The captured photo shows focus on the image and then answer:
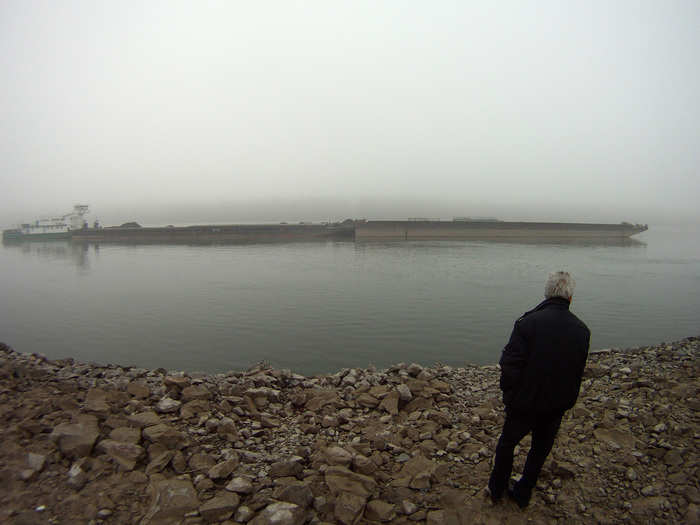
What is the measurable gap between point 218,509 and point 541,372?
7.18ft

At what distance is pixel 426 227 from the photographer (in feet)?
226

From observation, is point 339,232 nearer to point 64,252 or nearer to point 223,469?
point 64,252

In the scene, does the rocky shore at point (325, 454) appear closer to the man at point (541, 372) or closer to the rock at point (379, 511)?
the rock at point (379, 511)

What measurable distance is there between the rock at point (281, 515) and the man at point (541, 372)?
133 cm

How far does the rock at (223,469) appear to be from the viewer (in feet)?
9.41

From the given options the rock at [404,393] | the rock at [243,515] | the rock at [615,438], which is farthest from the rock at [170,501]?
the rock at [615,438]

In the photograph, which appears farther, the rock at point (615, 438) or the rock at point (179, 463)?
the rock at point (615, 438)

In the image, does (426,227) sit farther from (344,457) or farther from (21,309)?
(344,457)

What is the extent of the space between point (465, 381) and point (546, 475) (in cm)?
258

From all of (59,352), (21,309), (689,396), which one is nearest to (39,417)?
(689,396)

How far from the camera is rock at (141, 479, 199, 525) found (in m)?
2.45

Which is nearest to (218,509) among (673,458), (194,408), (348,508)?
(348,508)

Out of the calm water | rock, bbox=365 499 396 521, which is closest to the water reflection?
the calm water

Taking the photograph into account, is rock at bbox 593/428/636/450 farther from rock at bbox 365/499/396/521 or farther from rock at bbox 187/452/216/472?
rock at bbox 187/452/216/472
